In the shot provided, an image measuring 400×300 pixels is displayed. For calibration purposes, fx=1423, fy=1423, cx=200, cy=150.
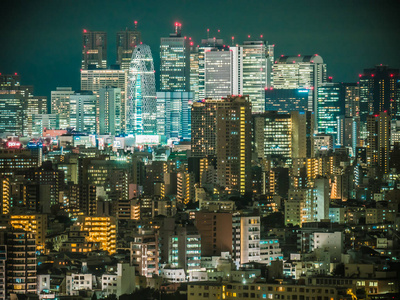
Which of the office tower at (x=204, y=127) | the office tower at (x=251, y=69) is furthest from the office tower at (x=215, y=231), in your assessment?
the office tower at (x=251, y=69)

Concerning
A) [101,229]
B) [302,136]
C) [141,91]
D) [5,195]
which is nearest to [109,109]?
[141,91]

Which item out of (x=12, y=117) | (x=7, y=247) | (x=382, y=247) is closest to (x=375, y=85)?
(x=12, y=117)

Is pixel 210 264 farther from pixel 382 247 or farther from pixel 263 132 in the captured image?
pixel 263 132

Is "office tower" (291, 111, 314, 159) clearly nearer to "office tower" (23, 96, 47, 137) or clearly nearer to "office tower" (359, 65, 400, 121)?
"office tower" (359, 65, 400, 121)

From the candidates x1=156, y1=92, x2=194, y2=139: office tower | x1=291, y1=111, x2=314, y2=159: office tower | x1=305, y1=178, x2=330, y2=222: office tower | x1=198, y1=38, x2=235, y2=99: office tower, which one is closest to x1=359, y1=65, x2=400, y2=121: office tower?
x1=291, y1=111, x2=314, y2=159: office tower

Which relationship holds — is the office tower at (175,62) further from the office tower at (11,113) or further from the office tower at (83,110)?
the office tower at (11,113)

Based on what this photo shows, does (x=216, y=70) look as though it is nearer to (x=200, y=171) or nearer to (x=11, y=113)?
(x=11, y=113)
